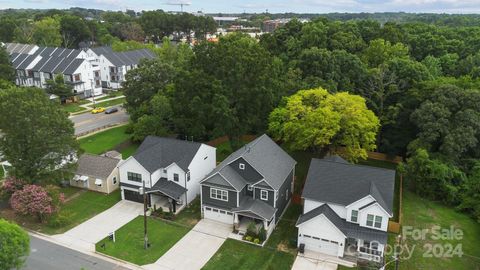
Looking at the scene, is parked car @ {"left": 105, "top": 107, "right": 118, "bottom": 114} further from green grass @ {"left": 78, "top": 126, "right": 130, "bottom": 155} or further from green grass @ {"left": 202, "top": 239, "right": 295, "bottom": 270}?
green grass @ {"left": 202, "top": 239, "right": 295, "bottom": 270}

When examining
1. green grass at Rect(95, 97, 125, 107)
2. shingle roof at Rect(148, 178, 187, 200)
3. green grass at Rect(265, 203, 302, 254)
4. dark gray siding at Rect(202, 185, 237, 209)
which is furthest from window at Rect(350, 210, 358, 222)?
green grass at Rect(95, 97, 125, 107)

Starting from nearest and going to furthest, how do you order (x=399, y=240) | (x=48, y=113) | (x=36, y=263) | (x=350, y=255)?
(x=36, y=263) → (x=350, y=255) → (x=399, y=240) → (x=48, y=113)

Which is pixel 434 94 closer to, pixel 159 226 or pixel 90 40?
pixel 159 226

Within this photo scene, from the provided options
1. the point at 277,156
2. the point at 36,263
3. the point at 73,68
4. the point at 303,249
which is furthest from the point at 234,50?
the point at 73,68

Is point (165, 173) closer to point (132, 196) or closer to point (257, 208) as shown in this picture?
point (132, 196)

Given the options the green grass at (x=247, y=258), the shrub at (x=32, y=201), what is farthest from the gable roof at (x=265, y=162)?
the shrub at (x=32, y=201)

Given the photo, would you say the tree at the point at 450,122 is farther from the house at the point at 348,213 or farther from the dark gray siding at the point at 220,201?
the dark gray siding at the point at 220,201
